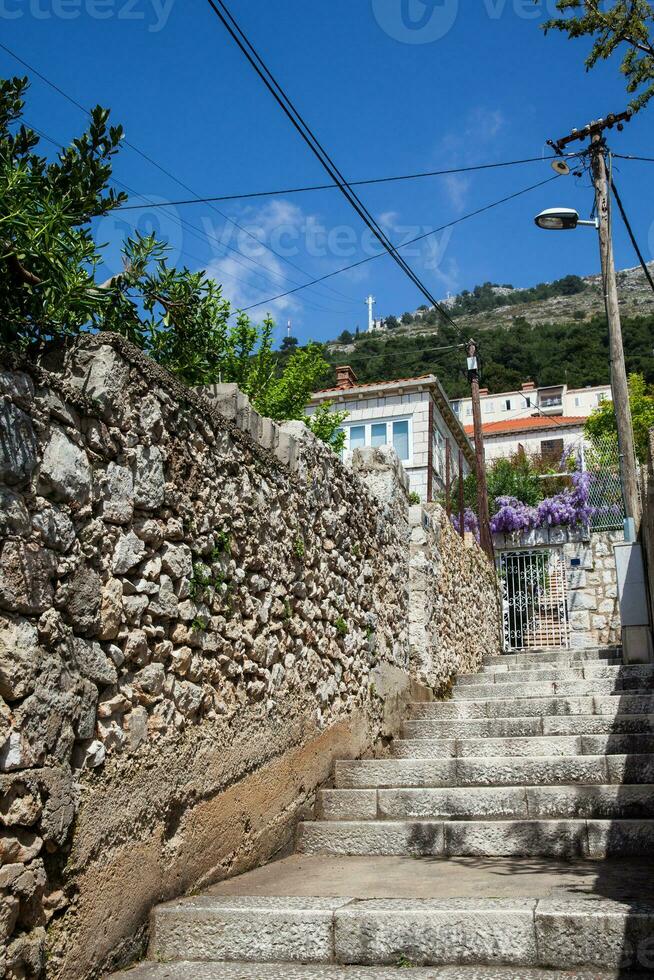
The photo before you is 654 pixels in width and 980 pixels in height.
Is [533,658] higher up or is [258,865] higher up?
[533,658]

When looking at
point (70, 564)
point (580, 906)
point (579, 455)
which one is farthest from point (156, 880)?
point (579, 455)

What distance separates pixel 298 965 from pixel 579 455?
715 inches

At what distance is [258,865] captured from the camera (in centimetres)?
423

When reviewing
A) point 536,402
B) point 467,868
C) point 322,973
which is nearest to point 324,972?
point 322,973

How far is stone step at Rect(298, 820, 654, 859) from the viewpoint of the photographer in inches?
163

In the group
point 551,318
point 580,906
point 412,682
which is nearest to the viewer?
point 580,906

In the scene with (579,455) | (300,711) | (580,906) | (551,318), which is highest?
(551,318)

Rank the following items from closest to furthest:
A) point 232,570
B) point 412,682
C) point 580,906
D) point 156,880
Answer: point 580,906
point 156,880
point 232,570
point 412,682

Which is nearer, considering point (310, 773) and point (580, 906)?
point (580, 906)

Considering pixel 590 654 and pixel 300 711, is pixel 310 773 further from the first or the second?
pixel 590 654

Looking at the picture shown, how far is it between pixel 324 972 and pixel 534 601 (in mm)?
12541

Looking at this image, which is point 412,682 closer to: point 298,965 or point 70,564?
point 298,965

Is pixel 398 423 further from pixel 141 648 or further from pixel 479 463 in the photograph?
pixel 141 648

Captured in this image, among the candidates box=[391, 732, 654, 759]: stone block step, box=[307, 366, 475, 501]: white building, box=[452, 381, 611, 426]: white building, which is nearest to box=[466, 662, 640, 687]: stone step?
box=[391, 732, 654, 759]: stone block step
